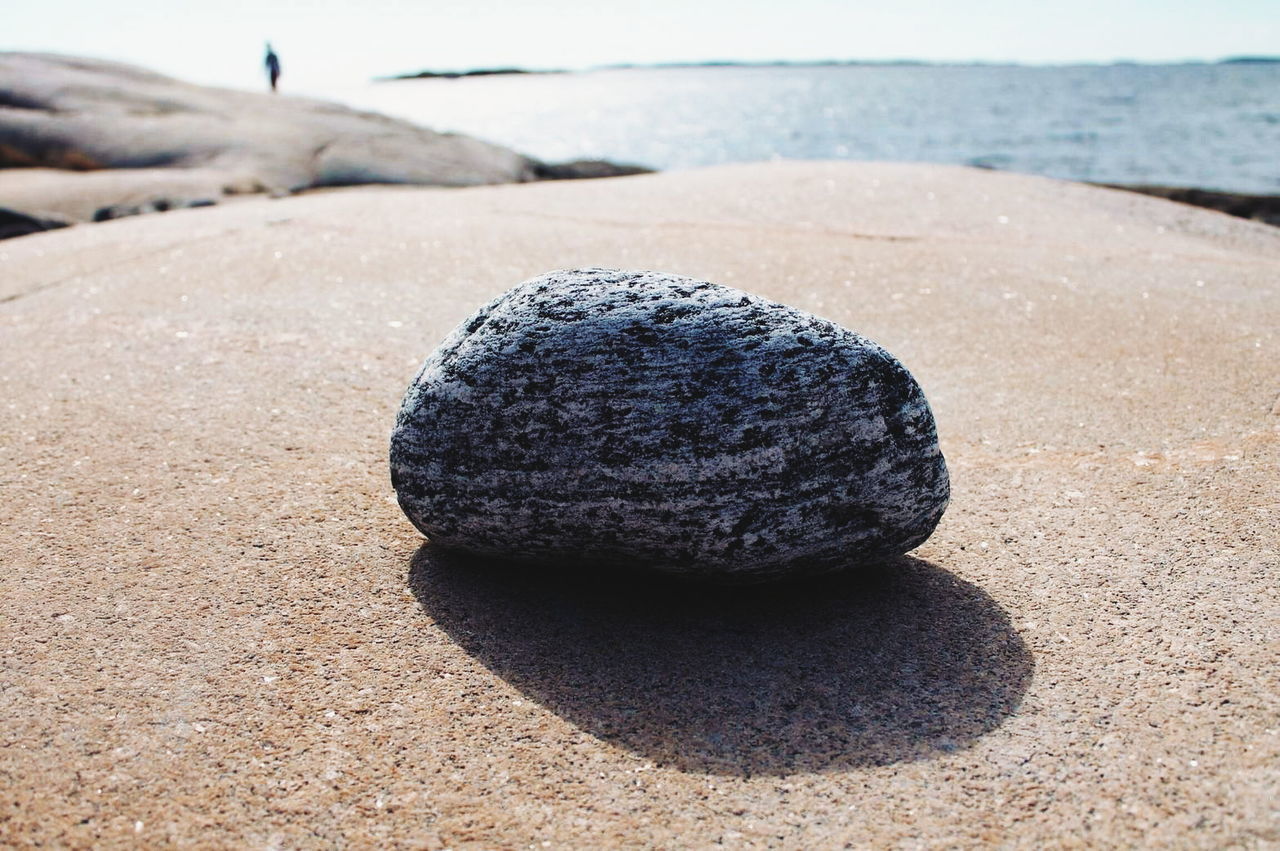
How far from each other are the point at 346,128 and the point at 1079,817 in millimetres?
12455

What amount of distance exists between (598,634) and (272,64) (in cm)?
2065

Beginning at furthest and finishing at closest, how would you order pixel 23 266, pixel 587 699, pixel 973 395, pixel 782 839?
pixel 23 266, pixel 973 395, pixel 587 699, pixel 782 839

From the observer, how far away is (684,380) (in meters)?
2.67

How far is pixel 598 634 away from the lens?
2.68 meters

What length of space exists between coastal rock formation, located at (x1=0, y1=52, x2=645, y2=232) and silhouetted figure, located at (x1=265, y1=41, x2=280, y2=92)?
698cm

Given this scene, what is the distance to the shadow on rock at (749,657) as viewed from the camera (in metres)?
2.29

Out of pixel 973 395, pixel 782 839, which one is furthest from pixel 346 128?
pixel 782 839

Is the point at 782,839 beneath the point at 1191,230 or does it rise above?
beneath


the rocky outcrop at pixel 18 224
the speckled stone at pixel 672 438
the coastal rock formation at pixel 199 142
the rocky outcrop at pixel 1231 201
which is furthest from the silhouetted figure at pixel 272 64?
the speckled stone at pixel 672 438

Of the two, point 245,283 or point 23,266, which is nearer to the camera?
point 245,283

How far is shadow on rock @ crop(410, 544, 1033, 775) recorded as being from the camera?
2291 millimetres

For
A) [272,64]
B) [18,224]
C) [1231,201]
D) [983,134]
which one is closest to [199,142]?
[18,224]

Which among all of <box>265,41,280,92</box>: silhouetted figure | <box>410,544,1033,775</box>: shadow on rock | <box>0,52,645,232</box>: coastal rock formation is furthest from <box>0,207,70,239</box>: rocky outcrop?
<box>265,41,280,92</box>: silhouetted figure

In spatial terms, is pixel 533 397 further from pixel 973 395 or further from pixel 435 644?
pixel 973 395
